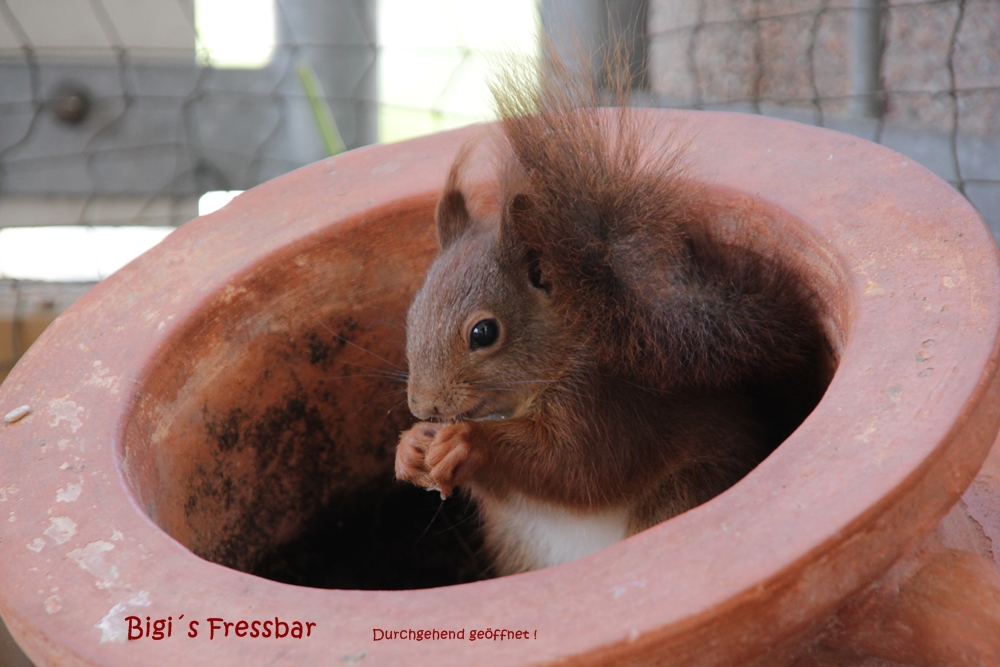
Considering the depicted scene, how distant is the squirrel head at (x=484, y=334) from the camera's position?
109 cm

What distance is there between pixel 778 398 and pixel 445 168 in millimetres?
526

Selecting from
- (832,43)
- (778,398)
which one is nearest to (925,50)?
(832,43)

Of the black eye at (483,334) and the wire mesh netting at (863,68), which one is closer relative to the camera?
the black eye at (483,334)

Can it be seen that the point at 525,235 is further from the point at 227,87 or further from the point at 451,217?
the point at 227,87

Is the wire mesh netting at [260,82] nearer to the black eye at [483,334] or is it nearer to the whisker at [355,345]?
the whisker at [355,345]

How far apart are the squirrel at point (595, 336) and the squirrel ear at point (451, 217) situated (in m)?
0.05

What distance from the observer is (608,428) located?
3.55 ft

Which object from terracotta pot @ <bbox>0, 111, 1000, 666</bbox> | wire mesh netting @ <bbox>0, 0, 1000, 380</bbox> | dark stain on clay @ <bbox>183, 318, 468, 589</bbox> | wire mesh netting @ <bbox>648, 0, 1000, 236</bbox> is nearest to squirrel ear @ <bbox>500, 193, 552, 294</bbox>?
terracotta pot @ <bbox>0, 111, 1000, 666</bbox>

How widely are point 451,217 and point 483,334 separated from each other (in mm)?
179

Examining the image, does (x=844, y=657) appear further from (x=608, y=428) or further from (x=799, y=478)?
(x=608, y=428)

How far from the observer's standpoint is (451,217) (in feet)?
3.92

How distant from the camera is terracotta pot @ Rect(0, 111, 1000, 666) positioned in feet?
2.12

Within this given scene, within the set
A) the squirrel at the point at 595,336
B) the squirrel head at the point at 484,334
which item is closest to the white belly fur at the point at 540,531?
the squirrel at the point at 595,336

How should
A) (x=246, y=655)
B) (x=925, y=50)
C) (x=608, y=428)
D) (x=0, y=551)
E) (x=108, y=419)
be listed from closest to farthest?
1. (x=246, y=655)
2. (x=0, y=551)
3. (x=108, y=419)
4. (x=608, y=428)
5. (x=925, y=50)
